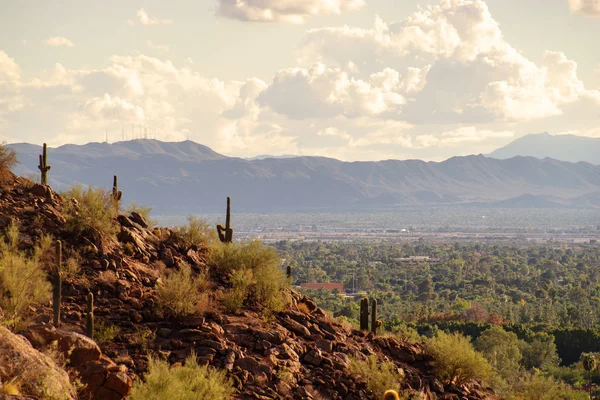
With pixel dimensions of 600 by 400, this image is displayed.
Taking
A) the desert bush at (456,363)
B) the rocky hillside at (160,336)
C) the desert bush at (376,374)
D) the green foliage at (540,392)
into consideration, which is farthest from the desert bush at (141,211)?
the green foliage at (540,392)

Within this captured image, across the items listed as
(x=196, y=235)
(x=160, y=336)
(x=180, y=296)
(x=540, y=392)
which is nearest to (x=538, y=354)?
(x=540, y=392)

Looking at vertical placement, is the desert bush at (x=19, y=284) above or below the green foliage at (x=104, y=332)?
above

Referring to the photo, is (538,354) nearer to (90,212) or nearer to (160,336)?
(90,212)

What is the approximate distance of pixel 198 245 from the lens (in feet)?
83.6

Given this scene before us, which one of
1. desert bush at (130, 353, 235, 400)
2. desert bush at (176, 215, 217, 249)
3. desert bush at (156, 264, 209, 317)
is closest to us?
desert bush at (130, 353, 235, 400)

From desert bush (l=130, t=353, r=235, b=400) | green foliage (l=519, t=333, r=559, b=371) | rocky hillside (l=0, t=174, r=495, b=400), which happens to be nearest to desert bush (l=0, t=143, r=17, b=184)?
rocky hillside (l=0, t=174, r=495, b=400)

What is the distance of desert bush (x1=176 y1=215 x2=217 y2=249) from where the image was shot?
25.5 meters

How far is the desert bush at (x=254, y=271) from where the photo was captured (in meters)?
22.5

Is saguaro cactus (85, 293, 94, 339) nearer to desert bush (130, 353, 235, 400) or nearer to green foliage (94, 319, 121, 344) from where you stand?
green foliage (94, 319, 121, 344)

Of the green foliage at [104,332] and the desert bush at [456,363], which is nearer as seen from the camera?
the green foliage at [104,332]

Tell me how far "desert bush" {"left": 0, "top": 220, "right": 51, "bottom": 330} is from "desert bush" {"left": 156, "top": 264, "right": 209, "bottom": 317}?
2.87 metres

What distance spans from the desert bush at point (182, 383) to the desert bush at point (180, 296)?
7.23 feet

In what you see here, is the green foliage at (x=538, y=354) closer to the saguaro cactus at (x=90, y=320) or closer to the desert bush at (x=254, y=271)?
the desert bush at (x=254, y=271)

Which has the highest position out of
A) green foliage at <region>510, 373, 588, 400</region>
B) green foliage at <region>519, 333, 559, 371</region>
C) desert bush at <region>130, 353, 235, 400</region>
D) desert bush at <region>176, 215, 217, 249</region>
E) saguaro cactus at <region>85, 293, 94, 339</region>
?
desert bush at <region>176, 215, 217, 249</region>
